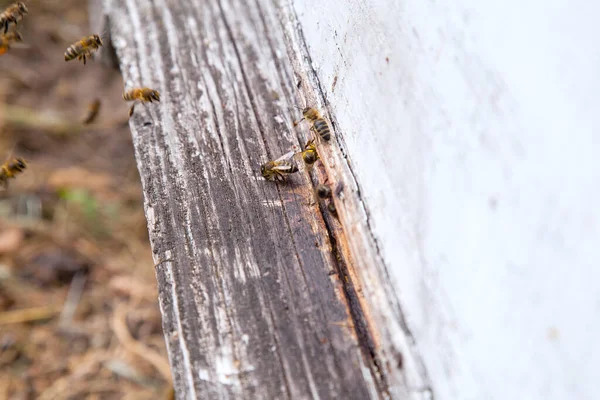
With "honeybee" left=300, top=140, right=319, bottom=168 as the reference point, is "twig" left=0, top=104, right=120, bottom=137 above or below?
above

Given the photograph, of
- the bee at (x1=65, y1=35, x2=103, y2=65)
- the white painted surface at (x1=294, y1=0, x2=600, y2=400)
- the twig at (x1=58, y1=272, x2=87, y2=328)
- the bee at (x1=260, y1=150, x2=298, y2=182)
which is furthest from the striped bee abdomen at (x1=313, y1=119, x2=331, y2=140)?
the twig at (x1=58, y1=272, x2=87, y2=328)

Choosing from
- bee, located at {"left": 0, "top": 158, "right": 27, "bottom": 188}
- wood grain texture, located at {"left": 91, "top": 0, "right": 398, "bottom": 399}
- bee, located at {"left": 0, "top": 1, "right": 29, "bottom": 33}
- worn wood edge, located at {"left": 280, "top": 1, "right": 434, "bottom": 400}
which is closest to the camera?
worn wood edge, located at {"left": 280, "top": 1, "right": 434, "bottom": 400}

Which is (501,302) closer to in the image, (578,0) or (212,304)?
(578,0)

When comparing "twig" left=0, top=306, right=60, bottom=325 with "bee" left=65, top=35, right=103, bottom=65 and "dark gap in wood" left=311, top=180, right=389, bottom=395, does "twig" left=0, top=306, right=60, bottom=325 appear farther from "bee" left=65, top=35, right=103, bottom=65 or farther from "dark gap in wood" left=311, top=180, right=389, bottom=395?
"dark gap in wood" left=311, top=180, right=389, bottom=395

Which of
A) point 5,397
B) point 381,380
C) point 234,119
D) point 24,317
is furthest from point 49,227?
point 381,380

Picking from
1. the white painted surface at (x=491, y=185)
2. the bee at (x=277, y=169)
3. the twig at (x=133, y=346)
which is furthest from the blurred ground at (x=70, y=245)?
the white painted surface at (x=491, y=185)

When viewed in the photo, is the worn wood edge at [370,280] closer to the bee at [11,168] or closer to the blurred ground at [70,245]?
the bee at [11,168]
